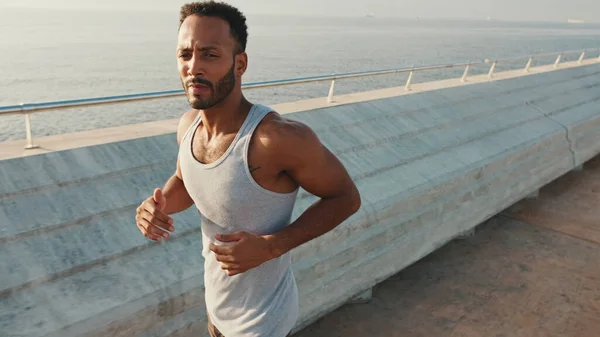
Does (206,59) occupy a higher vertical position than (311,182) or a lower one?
higher

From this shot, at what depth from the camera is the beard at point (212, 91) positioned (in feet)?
5.54

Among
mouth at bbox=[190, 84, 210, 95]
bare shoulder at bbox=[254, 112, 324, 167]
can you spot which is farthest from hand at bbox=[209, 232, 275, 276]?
mouth at bbox=[190, 84, 210, 95]

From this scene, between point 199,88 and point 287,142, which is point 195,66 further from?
point 287,142

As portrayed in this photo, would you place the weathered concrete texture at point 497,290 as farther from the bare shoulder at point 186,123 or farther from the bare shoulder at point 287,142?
the bare shoulder at point 287,142

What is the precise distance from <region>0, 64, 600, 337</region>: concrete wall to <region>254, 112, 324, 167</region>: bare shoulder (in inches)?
65.7

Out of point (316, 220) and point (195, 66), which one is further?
point (316, 220)

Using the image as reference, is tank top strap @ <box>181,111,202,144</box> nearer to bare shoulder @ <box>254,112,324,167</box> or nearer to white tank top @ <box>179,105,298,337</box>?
white tank top @ <box>179,105,298,337</box>

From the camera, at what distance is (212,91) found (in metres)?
1.69

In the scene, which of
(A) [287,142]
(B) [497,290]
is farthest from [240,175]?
(B) [497,290]

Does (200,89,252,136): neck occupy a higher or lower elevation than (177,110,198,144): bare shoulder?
higher

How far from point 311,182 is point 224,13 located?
0.65m

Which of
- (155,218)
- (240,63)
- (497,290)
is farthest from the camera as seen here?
(497,290)

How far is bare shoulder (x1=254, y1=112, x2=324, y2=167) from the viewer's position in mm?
1678

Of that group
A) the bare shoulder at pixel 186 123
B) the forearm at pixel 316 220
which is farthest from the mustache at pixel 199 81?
the forearm at pixel 316 220
